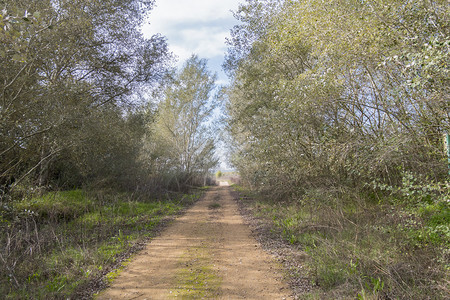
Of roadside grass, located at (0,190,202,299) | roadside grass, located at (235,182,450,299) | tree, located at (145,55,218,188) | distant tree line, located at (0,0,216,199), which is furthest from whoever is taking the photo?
tree, located at (145,55,218,188)

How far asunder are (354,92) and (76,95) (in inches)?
338

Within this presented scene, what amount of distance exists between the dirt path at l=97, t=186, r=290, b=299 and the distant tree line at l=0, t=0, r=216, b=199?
3726 millimetres

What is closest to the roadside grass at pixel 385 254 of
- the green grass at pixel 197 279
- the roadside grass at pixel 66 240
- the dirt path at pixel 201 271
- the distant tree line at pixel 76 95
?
the dirt path at pixel 201 271

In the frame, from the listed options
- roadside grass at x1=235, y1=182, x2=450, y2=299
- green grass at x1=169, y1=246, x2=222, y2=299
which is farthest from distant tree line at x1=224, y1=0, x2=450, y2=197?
green grass at x1=169, y1=246, x2=222, y2=299

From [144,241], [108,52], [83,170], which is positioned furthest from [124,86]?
[144,241]

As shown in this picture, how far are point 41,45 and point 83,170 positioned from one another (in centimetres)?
553

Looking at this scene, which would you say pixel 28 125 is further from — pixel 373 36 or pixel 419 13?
pixel 419 13

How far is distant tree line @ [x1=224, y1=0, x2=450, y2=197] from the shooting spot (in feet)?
16.5

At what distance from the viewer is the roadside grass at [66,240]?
186 inches

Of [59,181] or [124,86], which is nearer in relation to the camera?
[59,181]

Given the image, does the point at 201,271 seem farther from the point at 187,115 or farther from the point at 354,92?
the point at 187,115

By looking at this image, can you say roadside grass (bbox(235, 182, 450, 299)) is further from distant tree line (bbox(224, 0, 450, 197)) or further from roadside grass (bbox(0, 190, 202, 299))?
roadside grass (bbox(0, 190, 202, 299))

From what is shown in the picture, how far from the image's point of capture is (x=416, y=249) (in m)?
5.08

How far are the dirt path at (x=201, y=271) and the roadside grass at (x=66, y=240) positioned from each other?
0.55m
